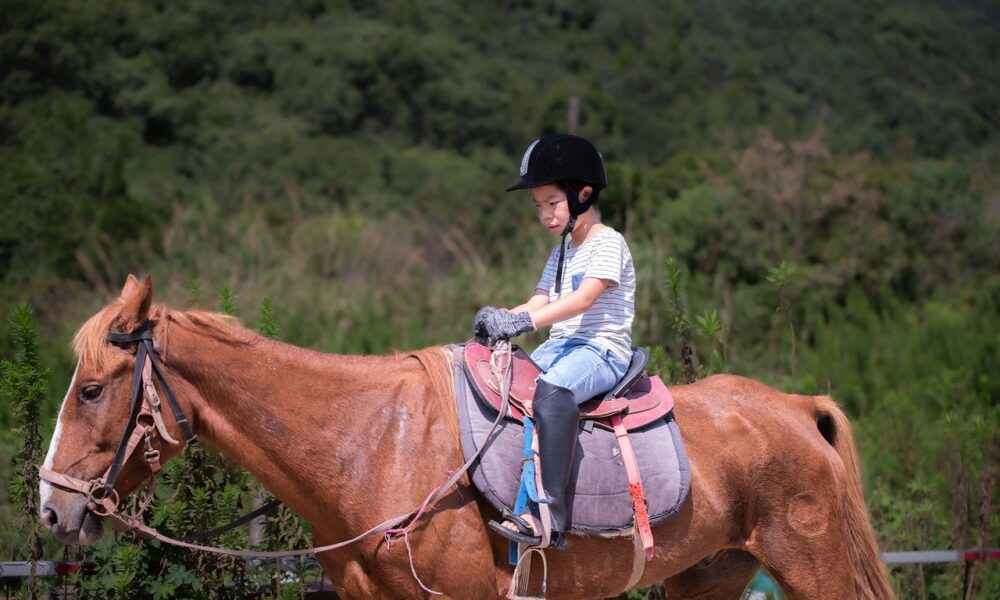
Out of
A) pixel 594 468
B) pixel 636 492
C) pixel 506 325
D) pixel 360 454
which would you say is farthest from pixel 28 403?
pixel 636 492

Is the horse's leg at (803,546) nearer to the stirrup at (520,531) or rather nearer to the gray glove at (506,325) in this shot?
the stirrup at (520,531)

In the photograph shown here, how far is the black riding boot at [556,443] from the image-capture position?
3.68 meters

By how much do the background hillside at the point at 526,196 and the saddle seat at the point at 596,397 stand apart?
4.59 ft

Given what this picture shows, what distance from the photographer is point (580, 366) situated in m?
3.92

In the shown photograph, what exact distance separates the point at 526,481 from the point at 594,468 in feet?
1.13

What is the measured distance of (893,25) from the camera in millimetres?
29969

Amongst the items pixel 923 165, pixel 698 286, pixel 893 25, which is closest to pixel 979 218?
pixel 923 165

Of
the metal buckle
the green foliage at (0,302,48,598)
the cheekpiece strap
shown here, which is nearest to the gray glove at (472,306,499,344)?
the cheekpiece strap

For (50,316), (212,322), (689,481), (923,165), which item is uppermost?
(212,322)

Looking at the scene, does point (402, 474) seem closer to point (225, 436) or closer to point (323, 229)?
point (225, 436)

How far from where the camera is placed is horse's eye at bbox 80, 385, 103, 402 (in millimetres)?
3498

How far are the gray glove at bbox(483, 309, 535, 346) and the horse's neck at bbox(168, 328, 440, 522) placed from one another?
15.6 inches

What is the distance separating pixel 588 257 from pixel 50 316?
11848mm

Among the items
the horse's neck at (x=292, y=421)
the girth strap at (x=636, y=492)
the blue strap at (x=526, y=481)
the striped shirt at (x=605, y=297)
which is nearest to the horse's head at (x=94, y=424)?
the horse's neck at (x=292, y=421)
